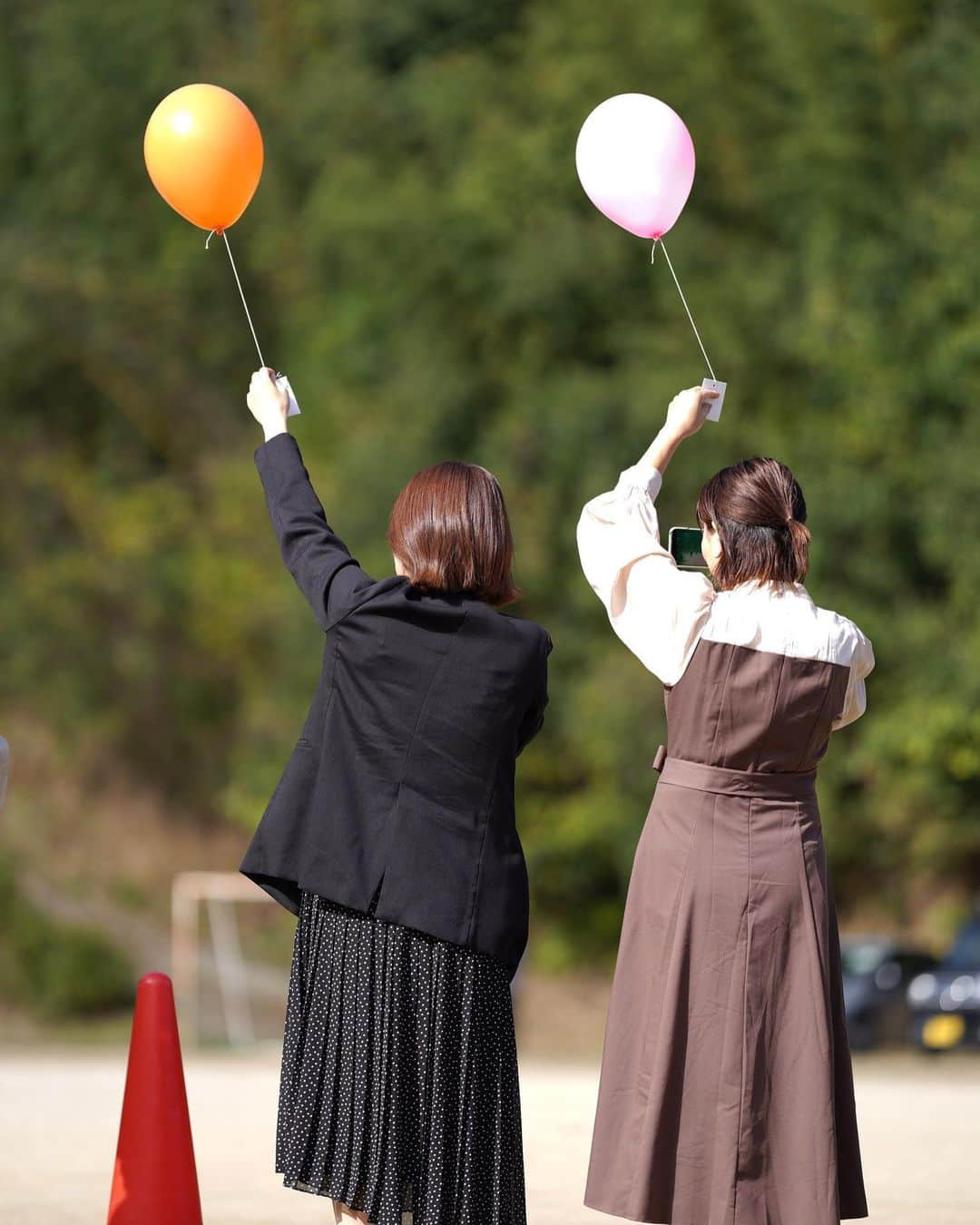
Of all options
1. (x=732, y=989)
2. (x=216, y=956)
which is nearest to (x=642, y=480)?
(x=732, y=989)

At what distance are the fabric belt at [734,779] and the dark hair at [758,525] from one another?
13.4 inches

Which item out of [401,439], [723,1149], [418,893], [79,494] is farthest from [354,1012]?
[79,494]

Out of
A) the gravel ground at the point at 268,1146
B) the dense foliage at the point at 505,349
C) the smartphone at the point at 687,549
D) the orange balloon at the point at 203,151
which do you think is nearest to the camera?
the smartphone at the point at 687,549

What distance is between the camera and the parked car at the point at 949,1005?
1442 centimetres

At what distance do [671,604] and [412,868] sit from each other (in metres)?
0.66

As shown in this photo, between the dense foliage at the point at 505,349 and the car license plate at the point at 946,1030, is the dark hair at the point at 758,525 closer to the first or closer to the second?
the car license plate at the point at 946,1030

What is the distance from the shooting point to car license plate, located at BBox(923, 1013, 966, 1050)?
47.4 ft

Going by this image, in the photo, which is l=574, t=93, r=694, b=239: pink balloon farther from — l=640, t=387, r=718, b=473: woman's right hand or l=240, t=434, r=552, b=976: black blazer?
l=240, t=434, r=552, b=976: black blazer

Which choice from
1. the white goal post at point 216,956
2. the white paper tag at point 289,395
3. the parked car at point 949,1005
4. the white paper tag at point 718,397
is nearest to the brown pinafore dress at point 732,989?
the white paper tag at point 718,397

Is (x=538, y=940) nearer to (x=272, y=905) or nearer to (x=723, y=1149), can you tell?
(x=272, y=905)

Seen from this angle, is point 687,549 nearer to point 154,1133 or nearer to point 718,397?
point 718,397

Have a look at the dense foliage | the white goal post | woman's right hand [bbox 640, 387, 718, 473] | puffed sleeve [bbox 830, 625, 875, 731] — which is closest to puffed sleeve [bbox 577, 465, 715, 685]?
woman's right hand [bbox 640, 387, 718, 473]

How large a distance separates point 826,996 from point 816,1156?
0.29m

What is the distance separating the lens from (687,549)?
143 inches
